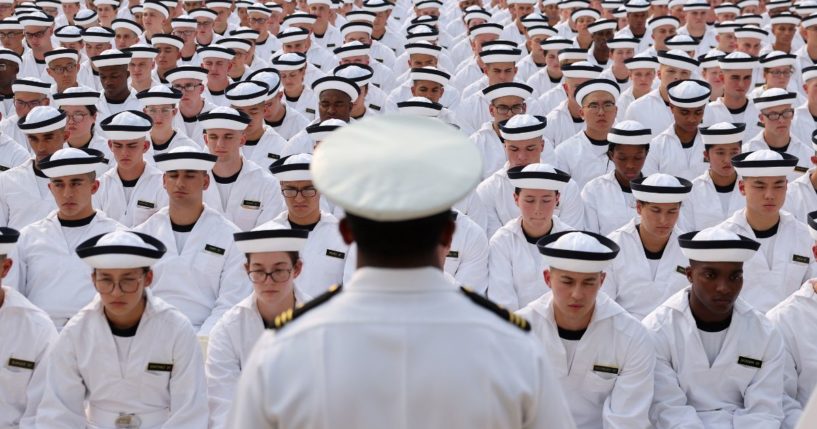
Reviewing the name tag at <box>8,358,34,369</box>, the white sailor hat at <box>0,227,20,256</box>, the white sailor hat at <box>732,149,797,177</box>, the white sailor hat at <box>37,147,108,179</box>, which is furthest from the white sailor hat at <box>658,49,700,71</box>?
the name tag at <box>8,358,34,369</box>

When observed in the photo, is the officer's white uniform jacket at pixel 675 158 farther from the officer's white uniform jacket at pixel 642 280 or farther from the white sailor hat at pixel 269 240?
the white sailor hat at pixel 269 240

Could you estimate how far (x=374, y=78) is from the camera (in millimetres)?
10398

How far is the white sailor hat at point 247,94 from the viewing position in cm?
782

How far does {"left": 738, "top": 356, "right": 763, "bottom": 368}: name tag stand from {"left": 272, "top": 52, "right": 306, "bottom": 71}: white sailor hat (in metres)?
5.80

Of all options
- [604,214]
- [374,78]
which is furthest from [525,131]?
[374,78]

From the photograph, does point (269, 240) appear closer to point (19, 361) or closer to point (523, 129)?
point (19, 361)

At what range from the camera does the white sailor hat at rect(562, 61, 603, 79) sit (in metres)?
8.56

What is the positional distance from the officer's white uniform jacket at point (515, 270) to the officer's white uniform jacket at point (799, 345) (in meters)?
1.45

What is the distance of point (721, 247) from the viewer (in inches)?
177

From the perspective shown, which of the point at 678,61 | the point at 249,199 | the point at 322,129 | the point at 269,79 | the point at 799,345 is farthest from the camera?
the point at 678,61

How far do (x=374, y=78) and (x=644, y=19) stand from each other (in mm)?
3546

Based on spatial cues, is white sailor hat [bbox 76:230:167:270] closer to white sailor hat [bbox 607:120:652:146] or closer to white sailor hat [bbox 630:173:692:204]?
white sailor hat [bbox 630:173:692:204]

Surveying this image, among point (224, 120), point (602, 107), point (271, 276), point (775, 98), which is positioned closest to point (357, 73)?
point (224, 120)

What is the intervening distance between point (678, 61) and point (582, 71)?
0.96 metres
